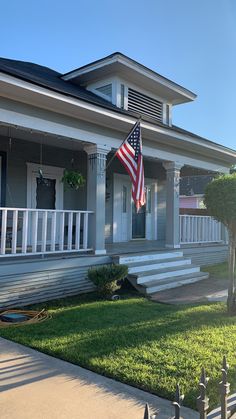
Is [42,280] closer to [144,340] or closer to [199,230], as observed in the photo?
[144,340]

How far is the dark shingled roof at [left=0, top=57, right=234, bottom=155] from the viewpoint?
22.7ft

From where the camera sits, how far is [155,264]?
8828 millimetres

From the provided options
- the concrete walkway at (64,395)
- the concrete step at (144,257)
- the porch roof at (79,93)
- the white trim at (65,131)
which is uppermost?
the porch roof at (79,93)

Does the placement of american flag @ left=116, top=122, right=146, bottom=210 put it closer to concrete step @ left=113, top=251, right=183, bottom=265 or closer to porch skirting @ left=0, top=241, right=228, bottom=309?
concrete step @ left=113, top=251, right=183, bottom=265

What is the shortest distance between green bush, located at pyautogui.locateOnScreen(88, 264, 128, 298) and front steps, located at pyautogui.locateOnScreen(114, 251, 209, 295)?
764mm

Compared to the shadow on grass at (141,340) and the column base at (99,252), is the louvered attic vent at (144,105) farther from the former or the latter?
the shadow on grass at (141,340)

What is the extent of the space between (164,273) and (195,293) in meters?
0.98

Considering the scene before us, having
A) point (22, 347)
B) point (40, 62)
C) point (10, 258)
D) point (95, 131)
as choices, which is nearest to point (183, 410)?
point (22, 347)

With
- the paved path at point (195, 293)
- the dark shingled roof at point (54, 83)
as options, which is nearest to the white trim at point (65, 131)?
the dark shingled roof at point (54, 83)

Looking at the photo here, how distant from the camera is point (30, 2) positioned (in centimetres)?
900

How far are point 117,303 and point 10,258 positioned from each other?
208 cm

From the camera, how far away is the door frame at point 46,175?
959 centimetres

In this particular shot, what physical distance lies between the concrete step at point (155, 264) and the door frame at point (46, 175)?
304cm

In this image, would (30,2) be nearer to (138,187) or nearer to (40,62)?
(40,62)
